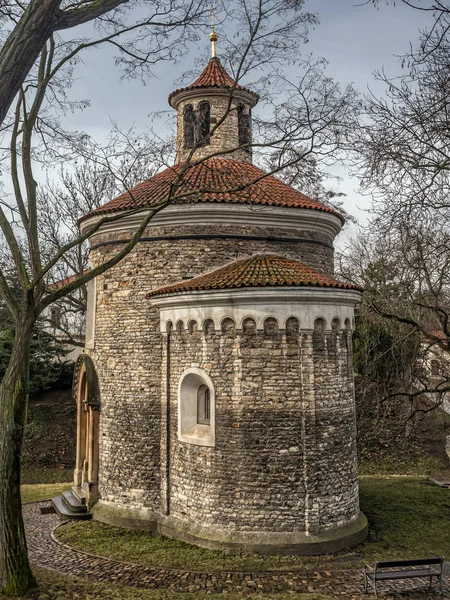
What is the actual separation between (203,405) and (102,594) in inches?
176

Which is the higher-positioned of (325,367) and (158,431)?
(325,367)

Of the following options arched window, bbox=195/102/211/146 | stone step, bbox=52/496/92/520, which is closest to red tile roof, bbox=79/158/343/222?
arched window, bbox=195/102/211/146

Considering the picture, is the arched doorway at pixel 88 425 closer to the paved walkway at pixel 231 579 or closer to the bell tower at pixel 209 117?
the paved walkway at pixel 231 579

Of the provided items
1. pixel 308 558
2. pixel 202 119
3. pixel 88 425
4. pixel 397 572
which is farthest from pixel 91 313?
pixel 397 572

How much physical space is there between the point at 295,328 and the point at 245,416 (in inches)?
80.3

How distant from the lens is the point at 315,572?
959 centimetres

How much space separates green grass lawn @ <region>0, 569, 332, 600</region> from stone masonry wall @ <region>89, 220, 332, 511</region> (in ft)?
11.6

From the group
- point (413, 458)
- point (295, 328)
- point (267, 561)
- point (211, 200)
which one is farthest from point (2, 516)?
point (413, 458)

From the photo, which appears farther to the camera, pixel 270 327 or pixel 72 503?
pixel 72 503

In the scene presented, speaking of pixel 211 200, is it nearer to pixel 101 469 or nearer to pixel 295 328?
pixel 295 328

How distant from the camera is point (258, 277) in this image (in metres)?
10.9

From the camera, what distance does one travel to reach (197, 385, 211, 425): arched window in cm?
1163

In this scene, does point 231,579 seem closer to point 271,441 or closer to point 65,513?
point 271,441

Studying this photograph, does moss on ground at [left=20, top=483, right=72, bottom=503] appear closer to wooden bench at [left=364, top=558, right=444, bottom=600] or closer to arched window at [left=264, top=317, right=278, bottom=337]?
arched window at [left=264, top=317, right=278, bottom=337]
